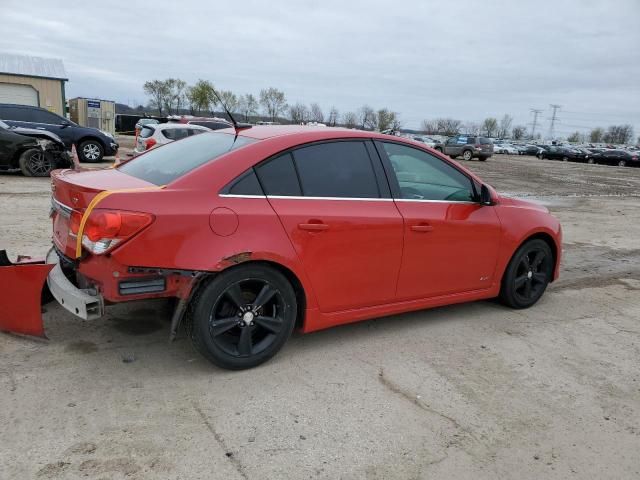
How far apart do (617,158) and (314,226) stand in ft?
166

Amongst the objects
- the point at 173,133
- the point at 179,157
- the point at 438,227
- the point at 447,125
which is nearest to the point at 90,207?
the point at 179,157

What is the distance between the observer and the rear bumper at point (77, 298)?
3.16 m

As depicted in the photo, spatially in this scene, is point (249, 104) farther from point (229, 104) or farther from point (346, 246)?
point (346, 246)

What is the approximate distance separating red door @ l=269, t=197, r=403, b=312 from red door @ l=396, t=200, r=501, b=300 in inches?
5.7

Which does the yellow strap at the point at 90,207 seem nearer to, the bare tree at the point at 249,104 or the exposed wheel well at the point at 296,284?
the exposed wheel well at the point at 296,284

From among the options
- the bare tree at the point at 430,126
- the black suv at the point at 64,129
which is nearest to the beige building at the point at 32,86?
the black suv at the point at 64,129

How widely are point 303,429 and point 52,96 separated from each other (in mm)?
38768

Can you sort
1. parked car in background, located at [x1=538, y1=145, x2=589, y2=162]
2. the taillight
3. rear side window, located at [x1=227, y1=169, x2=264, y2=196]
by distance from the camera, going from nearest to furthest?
the taillight, rear side window, located at [x1=227, y1=169, x2=264, y2=196], parked car in background, located at [x1=538, y1=145, x2=589, y2=162]

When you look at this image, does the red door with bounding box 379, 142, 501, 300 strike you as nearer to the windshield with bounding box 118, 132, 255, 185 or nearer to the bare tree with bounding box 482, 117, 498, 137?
the windshield with bounding box 118, 132, 255, 185

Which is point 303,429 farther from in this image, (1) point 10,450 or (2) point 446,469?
(1) point 10,450

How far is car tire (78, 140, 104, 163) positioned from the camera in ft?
52.9

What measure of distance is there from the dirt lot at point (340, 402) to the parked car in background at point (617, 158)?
4762 cm

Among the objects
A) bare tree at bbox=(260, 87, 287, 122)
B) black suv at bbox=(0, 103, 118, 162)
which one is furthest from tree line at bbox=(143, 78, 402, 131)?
black suv at bbox=(0, 103, 118, 162)

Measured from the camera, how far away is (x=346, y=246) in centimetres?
376
